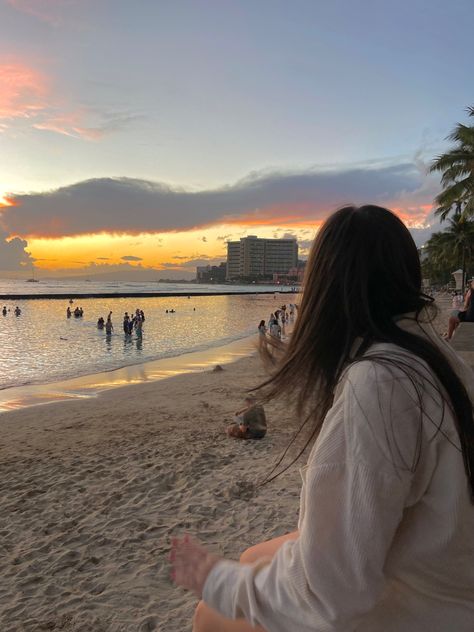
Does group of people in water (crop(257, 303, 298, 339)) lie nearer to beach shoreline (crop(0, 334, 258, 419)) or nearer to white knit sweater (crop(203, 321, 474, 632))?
white knit sweater (crop(203, 321, 474, 632))

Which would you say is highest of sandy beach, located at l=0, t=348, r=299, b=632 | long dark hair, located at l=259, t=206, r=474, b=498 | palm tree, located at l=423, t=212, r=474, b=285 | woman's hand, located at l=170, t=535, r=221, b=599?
palm tree, located at l=423, t=212, r=474, b=285

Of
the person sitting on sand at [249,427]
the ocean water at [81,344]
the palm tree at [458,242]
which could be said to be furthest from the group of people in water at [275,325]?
the palm tree at [458,242]

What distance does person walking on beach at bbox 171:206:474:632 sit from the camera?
100 cm

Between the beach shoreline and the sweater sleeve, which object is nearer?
the sweater sleeve

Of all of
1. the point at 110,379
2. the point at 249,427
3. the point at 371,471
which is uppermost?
the point at 371,471

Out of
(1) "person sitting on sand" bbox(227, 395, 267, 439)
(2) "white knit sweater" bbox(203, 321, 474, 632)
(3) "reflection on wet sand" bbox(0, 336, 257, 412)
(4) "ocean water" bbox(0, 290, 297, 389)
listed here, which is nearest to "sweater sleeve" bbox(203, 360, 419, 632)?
(2) "white knit sweater" bbox(203, 321, 474, 632)

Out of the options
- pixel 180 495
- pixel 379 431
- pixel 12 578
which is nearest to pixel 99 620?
pixel 12 578

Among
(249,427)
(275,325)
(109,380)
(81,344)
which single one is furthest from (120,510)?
(81,344)

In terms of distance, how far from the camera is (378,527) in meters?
0.98

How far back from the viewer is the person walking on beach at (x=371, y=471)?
100cm

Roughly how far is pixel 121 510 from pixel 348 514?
4.45m

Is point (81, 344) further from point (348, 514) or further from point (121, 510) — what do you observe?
point (348, 514)

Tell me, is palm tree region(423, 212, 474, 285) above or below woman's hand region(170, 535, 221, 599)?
above

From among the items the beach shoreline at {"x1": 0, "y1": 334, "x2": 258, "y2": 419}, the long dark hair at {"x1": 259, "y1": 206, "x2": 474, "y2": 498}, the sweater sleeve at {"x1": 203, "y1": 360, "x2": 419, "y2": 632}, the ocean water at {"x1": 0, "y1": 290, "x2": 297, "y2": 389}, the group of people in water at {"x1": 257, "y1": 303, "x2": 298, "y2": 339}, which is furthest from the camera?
the ocean water at {"x1": 0, "y1": 290, "x2": 297, "y2": 389}
